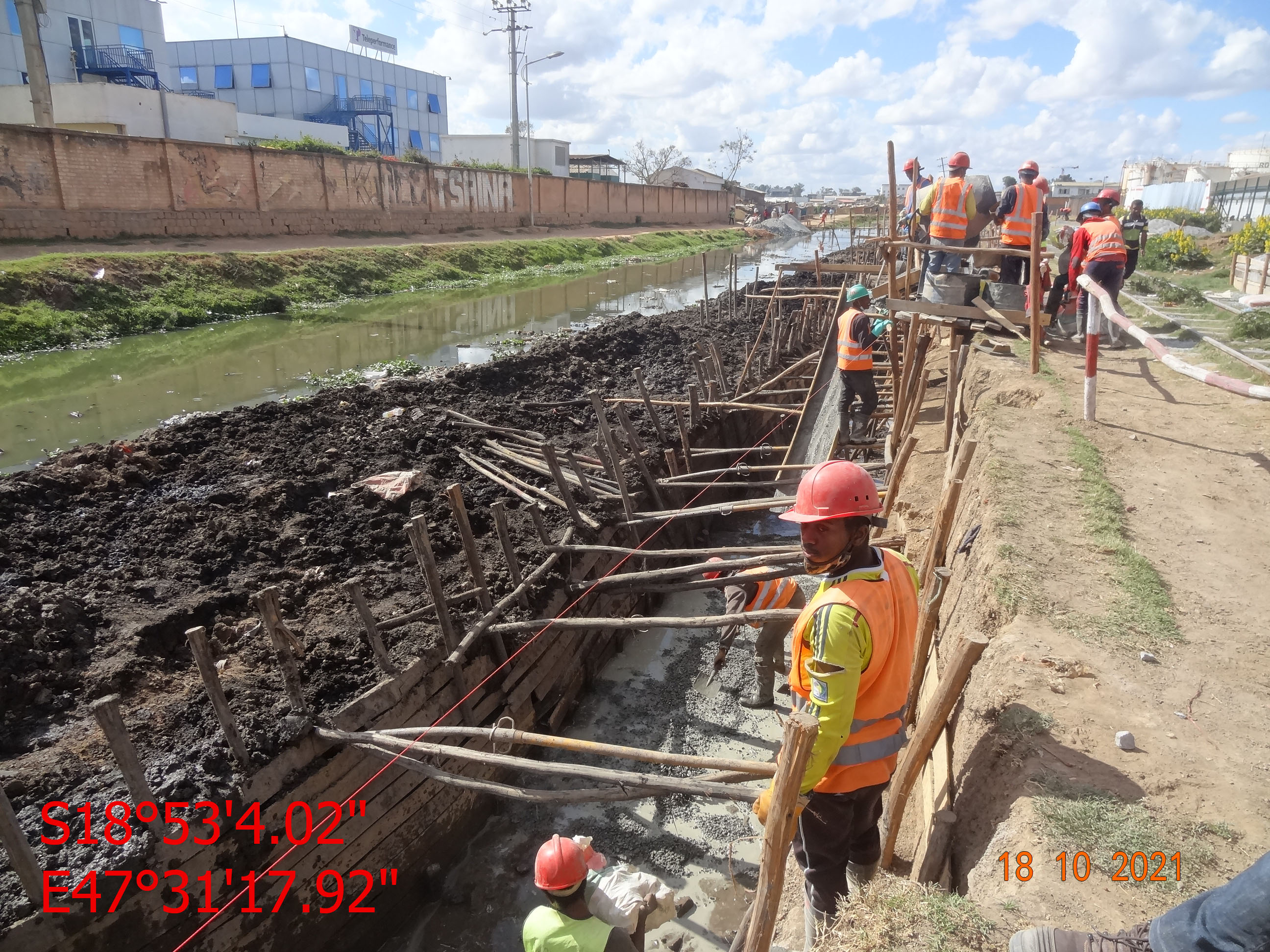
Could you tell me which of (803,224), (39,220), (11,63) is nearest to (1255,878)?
(39,220)


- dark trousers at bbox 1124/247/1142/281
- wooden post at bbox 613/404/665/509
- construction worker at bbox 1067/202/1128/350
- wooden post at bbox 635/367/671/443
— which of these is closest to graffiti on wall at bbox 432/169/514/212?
wooden post at bbox 635/367/671/443

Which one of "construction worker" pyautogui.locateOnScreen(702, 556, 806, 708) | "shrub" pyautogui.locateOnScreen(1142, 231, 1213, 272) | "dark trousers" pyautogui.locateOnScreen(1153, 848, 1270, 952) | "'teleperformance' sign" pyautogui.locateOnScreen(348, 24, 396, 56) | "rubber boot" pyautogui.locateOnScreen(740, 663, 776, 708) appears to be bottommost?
"rubber boot" pyautogui.locateOnScreen(740, 663, 776, 708)

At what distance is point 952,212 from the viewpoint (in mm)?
8758

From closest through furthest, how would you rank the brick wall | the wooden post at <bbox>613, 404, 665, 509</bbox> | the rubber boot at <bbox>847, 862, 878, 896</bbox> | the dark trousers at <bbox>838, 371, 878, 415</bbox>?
the rubber boot at <bbox>847, 862, 878, 896</bbox>
the wooden post at <bbox>613, 404, 665, 509</bbox>
the dark trousers at <bbox>838, 371, 878, 415</bbox>
the brick wall

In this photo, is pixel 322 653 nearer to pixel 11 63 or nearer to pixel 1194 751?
pixel 1194 751

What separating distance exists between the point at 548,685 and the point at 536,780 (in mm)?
674

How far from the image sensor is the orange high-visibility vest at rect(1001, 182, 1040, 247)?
859cm

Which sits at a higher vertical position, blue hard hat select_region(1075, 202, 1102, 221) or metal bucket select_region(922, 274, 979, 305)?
blue hard hat select_region(1075, 202, 1102, 221)

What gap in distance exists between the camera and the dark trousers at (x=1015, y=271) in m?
9.77

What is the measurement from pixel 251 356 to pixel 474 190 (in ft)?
77.0

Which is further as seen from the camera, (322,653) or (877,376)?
(877,376)

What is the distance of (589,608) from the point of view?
620 centimetres

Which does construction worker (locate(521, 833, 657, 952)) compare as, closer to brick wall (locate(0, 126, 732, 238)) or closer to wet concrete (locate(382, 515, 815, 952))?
wet concrete (locate(382, 515, 815, 952))

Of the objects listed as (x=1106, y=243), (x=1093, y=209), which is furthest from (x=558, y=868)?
(x=1093, y=209)
